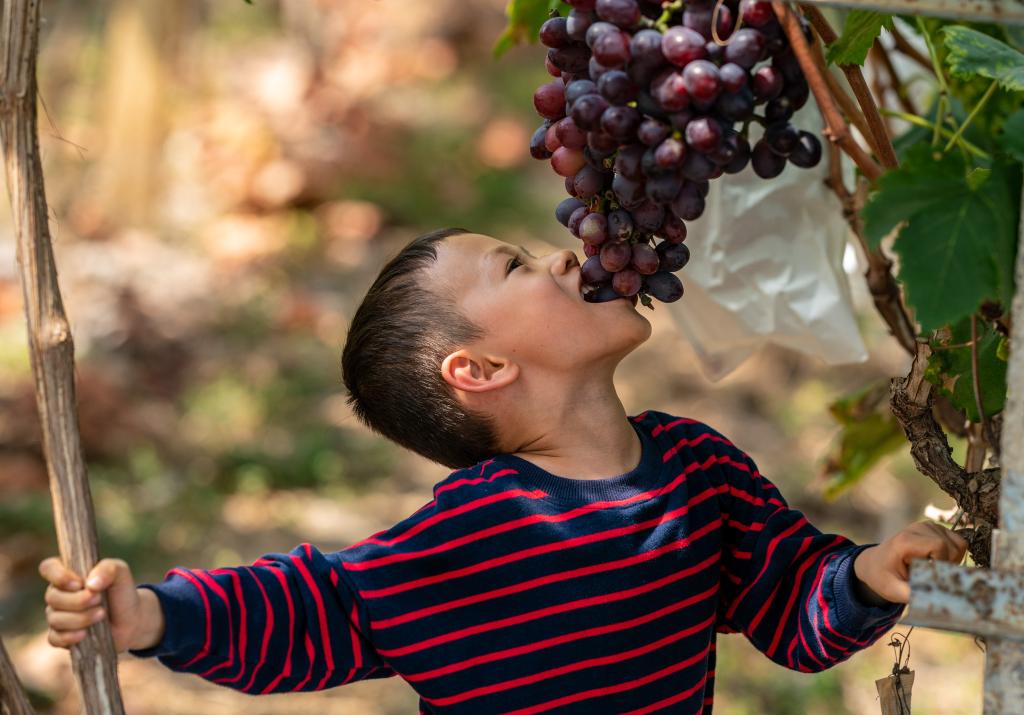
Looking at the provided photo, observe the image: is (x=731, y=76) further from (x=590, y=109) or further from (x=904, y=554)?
(x=904, y=554)

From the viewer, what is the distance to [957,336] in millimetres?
1156

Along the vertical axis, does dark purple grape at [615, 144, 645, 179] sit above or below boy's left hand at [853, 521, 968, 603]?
above

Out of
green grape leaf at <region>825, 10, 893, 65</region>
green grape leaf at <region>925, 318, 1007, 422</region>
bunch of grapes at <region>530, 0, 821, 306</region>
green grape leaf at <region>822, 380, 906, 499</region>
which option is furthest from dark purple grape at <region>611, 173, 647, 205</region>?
green grape leaf at <region>822, 380, 906, 499</region>

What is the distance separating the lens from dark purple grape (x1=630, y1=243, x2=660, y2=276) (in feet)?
3.75

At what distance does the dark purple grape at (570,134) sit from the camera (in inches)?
40.6

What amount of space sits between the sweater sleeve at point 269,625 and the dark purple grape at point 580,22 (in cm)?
59

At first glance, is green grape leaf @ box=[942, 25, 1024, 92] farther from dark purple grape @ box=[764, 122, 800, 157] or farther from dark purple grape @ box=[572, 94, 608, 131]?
dark purple grape @ box=[572, 94, 608, 131]

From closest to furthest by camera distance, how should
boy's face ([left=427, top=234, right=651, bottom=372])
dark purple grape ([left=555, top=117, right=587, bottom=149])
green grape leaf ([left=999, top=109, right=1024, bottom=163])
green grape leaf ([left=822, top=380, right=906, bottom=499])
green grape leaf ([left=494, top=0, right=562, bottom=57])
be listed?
green grape leaf ([left=999, top=109, right=1024, bottom=163])
dark purple grape ([left=555, top=117, right=587, bottom=149])
boy's face ([left=427, top=234, right=651, bottom=372])
green grape leaf ([left=494, top=0, right=562, bottom=57])
green grape leaf ([left=822, top=380, right=906, bottom=499])

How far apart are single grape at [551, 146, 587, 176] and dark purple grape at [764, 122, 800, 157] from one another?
17 cm

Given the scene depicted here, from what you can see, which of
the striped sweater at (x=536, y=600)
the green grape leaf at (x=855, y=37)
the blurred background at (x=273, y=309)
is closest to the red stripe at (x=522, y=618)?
the striped sweater at (x=536, y=600)

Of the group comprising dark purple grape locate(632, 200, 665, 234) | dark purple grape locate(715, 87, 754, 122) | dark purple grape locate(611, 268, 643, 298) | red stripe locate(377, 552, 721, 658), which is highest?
dark purple grape locate(611, 268, 643, 298)

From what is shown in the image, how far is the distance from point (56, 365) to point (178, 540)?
9.56 feet

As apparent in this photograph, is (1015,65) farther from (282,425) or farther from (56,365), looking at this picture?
(282,425)

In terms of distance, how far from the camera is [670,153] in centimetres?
92
